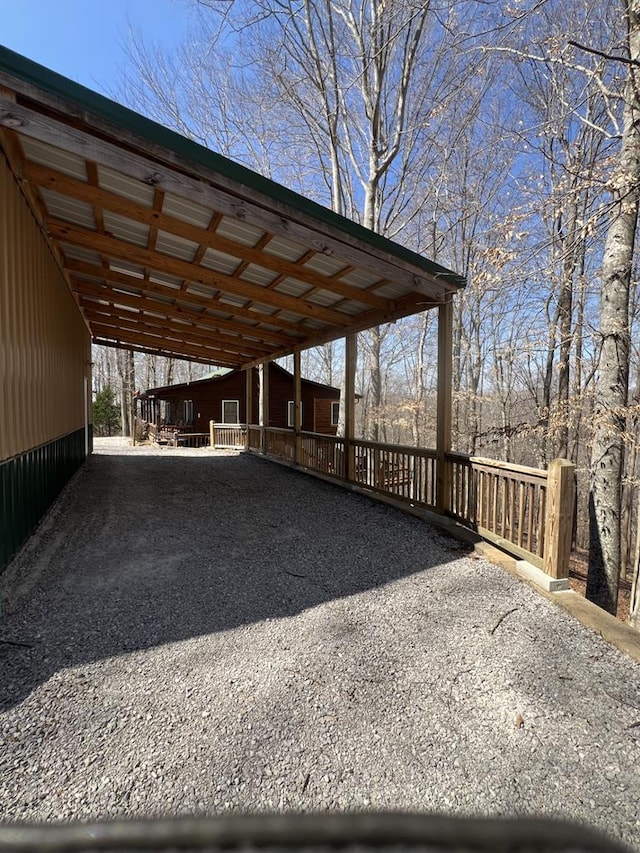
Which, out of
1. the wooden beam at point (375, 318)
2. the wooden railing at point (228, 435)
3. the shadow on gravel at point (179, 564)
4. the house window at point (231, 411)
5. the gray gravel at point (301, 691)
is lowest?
the gray gravel at point (301, 691)

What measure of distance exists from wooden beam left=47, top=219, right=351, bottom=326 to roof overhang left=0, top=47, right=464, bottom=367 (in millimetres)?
17

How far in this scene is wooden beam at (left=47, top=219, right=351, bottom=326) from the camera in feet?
18.5

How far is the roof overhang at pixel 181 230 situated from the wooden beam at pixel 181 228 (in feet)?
0.04

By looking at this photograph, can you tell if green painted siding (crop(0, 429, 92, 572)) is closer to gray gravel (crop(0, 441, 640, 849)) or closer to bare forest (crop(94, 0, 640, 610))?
gray gravel (crop(0, 441, 640, 849))

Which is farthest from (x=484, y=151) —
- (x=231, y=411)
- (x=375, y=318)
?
(x=231, y=411)

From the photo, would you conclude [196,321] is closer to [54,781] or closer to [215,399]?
[54,781]

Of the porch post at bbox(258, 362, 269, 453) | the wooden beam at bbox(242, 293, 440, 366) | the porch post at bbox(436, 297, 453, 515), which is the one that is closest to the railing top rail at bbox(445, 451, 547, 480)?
the porch post at bbox(436, 297, 453, 515)

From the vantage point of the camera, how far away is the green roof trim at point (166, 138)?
2914 millimetres

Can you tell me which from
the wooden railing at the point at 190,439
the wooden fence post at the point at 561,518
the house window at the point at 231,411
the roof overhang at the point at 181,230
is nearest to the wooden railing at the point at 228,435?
the wooden railing at the point at 190,439

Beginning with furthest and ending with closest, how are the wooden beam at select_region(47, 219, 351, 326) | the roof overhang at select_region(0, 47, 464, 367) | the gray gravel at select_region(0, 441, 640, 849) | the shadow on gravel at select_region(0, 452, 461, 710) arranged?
the wooden beam at select_region(47, 219, 351, 326) < the roof overhang at select_region(0, 47, 464, 367) < the shadow on gravel at select_region(0, 452, 461, 710) < the gray gravel at select_region(0, 441, 640, 849)

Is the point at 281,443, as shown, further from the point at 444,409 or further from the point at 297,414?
the point at 444,409

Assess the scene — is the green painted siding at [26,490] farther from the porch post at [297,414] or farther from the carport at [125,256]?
the porch post at [297,414]

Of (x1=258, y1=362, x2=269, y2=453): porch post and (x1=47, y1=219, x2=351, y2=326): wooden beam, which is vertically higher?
(x1=47, y1=219, x2=351, y2=326): wooden beam

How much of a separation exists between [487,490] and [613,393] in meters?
2.24
